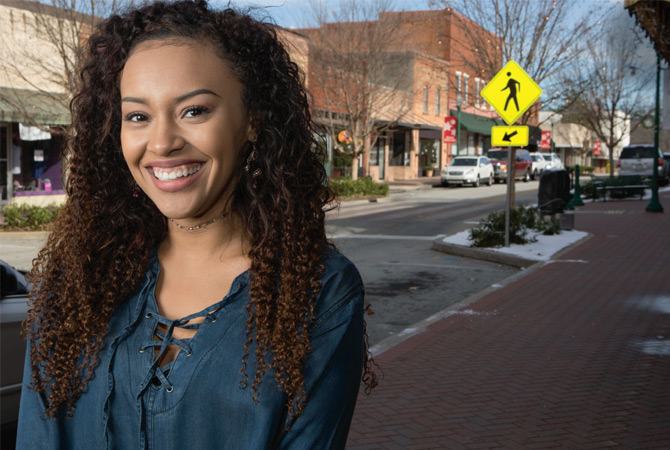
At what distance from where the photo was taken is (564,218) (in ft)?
55.9

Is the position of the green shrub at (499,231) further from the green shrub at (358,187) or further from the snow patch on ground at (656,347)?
the green shrub at (358,187)

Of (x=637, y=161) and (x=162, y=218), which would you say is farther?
(x=637, y=161)

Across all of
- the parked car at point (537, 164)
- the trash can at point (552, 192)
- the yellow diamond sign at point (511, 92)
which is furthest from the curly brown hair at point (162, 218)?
the parked car at point (537, 164)

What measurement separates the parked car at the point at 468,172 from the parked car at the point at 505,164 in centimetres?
233

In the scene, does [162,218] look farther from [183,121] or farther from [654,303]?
[654,303]

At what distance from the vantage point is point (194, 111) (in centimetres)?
173

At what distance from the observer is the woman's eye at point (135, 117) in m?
1.79

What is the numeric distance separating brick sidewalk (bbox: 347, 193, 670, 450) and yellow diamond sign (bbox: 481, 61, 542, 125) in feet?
14.0

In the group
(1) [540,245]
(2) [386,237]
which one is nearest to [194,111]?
(1) [540,245]

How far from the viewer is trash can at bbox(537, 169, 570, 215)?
16688 millimetres

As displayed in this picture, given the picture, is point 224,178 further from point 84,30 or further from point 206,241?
point 84,30

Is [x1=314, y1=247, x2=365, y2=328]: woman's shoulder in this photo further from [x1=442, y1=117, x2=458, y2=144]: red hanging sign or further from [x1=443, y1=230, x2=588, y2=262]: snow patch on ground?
[x1=442, y1=117, x2=458, y2=144]: red hanging sign

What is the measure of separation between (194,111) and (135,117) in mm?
167

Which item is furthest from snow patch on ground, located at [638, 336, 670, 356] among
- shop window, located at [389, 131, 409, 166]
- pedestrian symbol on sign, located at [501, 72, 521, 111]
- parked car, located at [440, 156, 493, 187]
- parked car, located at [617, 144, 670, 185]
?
shop window, located at [389, 131, 409, 166]
